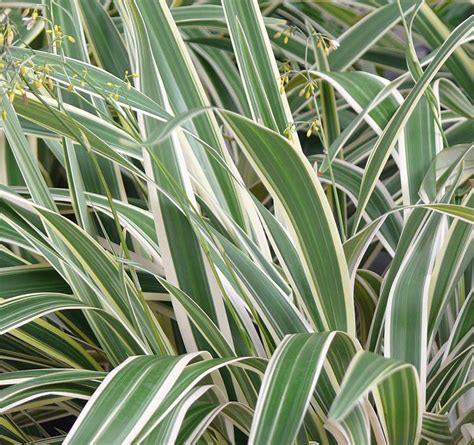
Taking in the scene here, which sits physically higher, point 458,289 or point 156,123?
point 156,123

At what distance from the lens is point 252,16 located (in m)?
0.79

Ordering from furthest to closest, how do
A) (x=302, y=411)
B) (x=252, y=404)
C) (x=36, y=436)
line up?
(x=36, y=436), (x=252, y=404), (x=302, y=411)

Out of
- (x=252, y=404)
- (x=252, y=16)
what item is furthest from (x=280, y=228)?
(x=252, y=16)

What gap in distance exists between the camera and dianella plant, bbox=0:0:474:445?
1.67ft

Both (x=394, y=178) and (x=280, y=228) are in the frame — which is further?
(x=394, y=178)

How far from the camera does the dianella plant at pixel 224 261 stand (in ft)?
1.67

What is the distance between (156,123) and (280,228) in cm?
16

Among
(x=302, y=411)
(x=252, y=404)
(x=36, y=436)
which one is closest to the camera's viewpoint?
(x=302, y=411)

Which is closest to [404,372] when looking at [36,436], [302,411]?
[302,411]

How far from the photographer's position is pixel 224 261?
58cm

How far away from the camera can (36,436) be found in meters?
0.93

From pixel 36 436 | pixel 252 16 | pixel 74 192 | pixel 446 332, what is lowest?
pixel 36 436

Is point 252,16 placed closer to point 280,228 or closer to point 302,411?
point 280,228

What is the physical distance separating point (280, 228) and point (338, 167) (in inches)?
8.9
